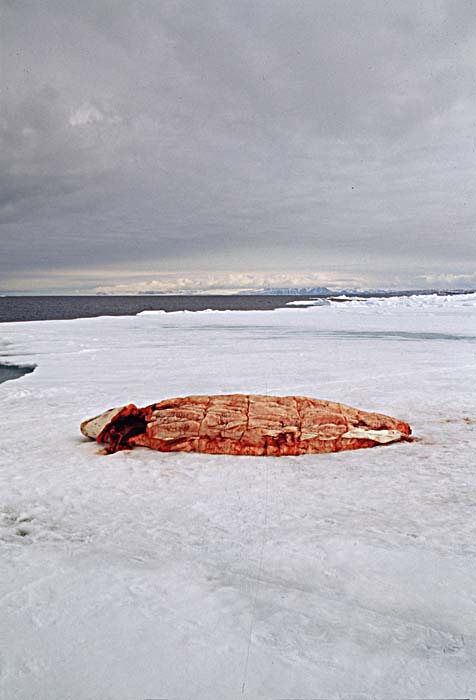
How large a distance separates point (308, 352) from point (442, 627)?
13.3 metres

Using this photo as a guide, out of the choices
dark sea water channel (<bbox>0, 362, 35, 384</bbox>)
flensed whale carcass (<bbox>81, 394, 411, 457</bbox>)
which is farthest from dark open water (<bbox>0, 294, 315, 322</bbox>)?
flensed whale carcass (<bbox>81, 394, 411, 457</bbox>)

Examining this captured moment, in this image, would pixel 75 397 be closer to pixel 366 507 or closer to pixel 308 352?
pixel 366 507

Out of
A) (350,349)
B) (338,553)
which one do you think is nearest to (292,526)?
(338,553)

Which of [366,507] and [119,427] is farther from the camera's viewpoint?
[119,427]

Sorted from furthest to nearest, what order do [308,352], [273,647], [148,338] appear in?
[148,338], [308,352], [273,647]

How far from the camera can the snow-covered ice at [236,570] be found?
2426 mm

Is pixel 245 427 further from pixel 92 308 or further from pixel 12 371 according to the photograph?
pixel 92 308

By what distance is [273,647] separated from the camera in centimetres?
260

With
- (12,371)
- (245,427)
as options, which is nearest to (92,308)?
(12,371)

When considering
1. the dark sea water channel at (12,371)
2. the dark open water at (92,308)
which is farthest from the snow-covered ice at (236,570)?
the dark open water at (92,308)

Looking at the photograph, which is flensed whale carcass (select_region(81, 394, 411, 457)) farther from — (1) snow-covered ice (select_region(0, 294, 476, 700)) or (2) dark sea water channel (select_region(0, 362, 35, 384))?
(2) dark sea water channel (select_region(0, 362, 35, 384))

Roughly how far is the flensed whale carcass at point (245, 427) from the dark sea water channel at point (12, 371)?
7.02m

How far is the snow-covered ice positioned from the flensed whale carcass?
0.80 ft

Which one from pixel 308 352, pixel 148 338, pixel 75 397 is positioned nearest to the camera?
pixel 75 397
